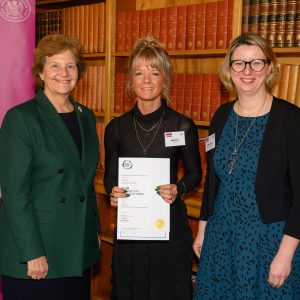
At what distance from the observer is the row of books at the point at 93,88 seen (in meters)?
3.76

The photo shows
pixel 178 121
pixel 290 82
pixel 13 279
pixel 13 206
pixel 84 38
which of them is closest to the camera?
pixel 13 206

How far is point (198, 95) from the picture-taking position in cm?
319

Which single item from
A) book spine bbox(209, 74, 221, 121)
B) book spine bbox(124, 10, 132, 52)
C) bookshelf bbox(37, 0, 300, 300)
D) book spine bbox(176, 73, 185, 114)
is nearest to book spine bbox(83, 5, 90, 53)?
bookshelf bbox(37, 0, 300, 300)

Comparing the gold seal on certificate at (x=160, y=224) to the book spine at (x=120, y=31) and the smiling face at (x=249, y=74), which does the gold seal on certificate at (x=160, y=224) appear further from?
the book spine at (x=120, y=31)

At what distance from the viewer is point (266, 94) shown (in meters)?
2.12

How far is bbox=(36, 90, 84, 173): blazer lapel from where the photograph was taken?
7.06ft

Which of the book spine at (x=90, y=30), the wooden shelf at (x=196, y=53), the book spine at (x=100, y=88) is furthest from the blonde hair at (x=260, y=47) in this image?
the book spine at (x=90, y=30)

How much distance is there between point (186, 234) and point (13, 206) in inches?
40.6

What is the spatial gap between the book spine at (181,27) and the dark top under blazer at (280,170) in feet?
4.37

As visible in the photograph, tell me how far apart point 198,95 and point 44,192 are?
1516 millimetres

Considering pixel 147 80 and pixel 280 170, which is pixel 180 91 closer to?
pixel 147 80

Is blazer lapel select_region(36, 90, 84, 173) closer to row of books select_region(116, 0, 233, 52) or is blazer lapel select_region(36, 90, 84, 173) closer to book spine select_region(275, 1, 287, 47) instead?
row of books select_region(116, 0, 233, 52)

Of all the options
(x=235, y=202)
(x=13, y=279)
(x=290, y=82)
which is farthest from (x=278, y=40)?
(x=13, y=279)

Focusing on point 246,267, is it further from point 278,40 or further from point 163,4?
point 163,4
